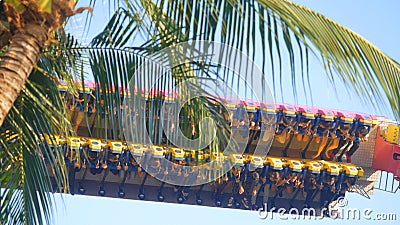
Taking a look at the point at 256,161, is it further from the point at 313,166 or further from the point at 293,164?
the point at 313,166

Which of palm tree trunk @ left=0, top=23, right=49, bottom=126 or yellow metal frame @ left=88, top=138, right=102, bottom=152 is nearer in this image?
palm tree trunk @ left=0, top=23, right=49, bottom=126

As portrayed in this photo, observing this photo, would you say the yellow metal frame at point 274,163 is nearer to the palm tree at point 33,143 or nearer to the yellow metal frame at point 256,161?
the yellow metal frame at point 256,161

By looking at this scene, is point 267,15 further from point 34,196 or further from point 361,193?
point 361,193

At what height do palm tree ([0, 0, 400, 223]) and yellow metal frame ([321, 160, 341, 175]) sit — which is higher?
palm tree ([0, 0, 400, 223])

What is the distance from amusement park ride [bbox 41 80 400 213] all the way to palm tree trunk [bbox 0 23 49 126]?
14.7m

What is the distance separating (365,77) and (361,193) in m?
20.1

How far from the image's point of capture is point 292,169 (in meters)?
23.1

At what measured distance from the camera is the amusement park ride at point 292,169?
2191 centimetres

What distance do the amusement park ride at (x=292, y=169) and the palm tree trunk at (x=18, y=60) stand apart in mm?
14738

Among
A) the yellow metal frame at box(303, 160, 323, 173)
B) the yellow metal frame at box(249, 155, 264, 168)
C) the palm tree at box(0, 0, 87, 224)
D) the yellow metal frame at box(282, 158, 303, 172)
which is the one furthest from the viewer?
the yellow metal frame at box(303, 160, 323, 173)

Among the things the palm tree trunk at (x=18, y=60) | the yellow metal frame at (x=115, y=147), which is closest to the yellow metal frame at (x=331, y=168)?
the yellow metal frame at (x=115, y=147)

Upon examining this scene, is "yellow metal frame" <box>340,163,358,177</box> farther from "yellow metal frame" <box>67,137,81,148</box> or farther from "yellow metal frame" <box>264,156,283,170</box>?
"yellow metal frame" <box>67,137,81,148</box>

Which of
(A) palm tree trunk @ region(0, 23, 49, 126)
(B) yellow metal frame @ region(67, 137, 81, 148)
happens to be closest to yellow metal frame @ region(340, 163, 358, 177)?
(B) yellow metal frame @ region(67, 137, 81, 148)

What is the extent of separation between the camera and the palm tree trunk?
5.62 metres
